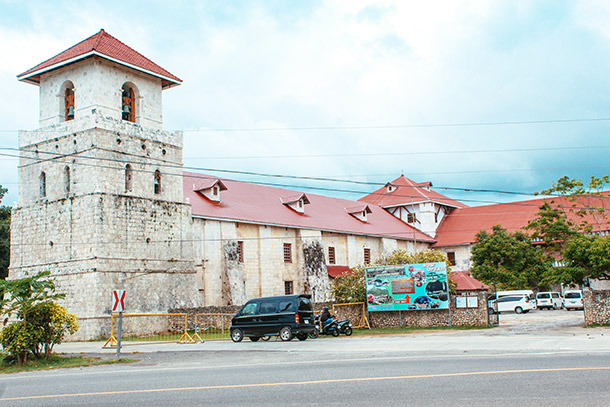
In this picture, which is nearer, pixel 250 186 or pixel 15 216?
pixel 15 216

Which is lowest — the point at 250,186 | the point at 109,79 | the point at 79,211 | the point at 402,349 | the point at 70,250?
the point at 402,349

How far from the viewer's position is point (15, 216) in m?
38.2

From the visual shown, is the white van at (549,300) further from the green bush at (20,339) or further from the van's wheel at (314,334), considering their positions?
the green bush at (20,339)

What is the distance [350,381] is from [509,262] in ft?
147

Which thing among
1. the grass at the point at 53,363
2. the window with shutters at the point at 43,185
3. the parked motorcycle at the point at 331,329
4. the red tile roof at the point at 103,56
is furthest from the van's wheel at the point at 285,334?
the window with shutters at the point at 43,185

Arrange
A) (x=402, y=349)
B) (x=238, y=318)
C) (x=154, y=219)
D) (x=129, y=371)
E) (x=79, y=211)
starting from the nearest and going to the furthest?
(x=129, y=371), (x=402, y=349), (x=238, y=318), (x=79, y=211), (x=154, y=219)

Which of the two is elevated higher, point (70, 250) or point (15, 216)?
point (15, 216)

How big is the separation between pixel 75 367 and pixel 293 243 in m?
30.5

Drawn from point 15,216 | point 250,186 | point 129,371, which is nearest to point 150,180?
point 15,216

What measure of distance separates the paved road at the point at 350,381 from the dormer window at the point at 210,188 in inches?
1021

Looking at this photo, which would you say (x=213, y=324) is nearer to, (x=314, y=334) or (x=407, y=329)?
(x=314, y=334)

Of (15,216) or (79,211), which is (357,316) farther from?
(15,216)

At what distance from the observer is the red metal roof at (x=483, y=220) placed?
60.4 m

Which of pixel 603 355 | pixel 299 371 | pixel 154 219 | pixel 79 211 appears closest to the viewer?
pixel 299 371
